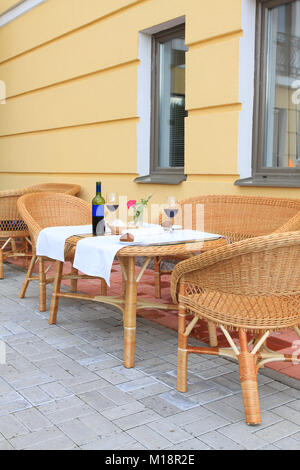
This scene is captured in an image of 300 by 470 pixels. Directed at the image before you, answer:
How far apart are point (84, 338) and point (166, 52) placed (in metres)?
3.54

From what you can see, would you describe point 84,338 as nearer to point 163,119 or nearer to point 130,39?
point 163,119

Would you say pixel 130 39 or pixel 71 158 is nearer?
pixel 130 39

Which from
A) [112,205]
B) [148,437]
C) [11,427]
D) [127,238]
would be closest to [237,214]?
[112,205]

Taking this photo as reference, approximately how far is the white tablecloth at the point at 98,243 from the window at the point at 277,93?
1476mm

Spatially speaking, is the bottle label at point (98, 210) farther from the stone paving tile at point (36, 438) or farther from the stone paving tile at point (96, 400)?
the stone paving tile at point (36, 438)

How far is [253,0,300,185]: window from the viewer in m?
4.50

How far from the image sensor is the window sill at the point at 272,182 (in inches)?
169

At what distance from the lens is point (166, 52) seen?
5855 mm

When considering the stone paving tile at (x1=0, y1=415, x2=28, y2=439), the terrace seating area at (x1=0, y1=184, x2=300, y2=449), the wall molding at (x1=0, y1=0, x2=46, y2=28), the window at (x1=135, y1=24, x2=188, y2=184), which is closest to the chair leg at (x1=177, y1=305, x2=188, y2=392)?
the terrace seating area at (x1=0, y1=184, x2=300, y2=449)

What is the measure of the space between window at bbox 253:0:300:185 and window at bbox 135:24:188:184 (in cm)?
108

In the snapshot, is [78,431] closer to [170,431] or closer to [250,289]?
[170,431]

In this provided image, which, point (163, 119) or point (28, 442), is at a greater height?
point (163, 119)

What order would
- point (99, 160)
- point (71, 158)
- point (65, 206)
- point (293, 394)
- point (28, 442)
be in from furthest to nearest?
point (71, 158) → point (99, 160) → point (65, 206) → point (293, 394) → point (28, 442)

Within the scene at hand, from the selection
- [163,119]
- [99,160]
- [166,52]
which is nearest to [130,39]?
[166,52]
